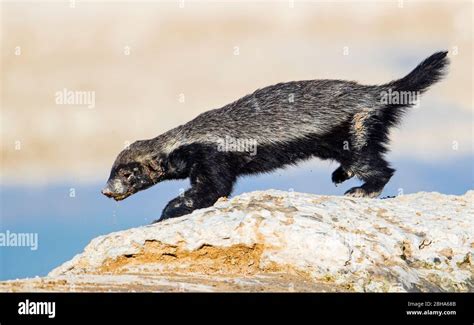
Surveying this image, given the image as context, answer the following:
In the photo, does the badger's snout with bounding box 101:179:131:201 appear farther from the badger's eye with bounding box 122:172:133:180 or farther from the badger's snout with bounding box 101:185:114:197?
the badger's eye with bounding box 122:172:133:180

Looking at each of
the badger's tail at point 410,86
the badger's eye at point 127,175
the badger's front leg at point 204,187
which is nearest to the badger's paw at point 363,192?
the badger's tail at point 410,86

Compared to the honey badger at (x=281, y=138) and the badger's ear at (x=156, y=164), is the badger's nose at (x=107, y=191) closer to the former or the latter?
the honey badger at (x=281, y=138)

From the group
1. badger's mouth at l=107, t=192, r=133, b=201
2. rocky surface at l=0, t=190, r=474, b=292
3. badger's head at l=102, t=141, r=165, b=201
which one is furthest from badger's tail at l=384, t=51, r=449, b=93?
badger's mouth at l=107, t=192, r=133, b=201

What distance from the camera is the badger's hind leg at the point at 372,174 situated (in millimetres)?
14641

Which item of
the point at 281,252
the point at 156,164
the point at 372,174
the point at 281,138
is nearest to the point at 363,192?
the point at 372,174

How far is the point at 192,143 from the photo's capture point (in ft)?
49.8

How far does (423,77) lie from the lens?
15.6 m

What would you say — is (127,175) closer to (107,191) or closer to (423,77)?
(107,191)

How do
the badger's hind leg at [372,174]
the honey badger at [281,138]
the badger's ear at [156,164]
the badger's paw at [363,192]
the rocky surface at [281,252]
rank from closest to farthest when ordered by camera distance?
the rocky surface at [281,252]
the badger's paw at [363,192]
the badger's hind leg at [372,174]
the honey badger at [281,138]
the badger's ear at [156,164]

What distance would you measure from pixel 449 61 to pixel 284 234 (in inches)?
247

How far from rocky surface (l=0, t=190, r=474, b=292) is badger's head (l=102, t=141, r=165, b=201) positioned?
3249 millimetres

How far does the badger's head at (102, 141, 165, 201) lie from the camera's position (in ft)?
49.4

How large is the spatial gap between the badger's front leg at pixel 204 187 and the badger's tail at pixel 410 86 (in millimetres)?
2958

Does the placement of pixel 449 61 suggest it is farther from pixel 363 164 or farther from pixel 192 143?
pixel 192 143
